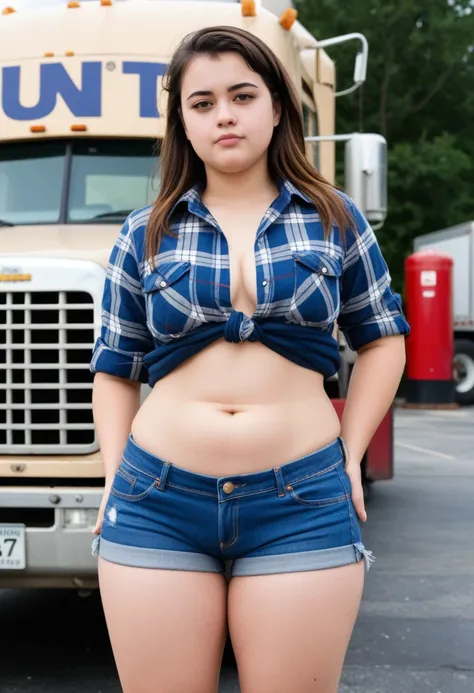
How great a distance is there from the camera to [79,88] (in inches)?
206

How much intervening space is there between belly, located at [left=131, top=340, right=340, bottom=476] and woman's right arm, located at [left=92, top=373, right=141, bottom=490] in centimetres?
15

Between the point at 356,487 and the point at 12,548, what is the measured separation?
2253mm

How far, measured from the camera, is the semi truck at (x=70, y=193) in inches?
166

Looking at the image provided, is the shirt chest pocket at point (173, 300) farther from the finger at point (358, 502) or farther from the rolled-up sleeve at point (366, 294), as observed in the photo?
the finger at point (358, 502)

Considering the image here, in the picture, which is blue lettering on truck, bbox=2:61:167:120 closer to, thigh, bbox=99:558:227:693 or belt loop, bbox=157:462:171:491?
belt loop, bbox=157:462:171:491

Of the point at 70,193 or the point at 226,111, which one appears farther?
the point at 70,193

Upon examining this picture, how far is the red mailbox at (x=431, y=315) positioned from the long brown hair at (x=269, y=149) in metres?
17.9

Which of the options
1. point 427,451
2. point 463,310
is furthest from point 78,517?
point 463,310

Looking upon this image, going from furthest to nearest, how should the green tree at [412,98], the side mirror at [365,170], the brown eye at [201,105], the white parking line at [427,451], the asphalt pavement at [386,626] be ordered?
the green tree at [412,98] < the white parking line at [427,451] < the side mirror at [365,170] < the asphalt pavement at [386,626] < the brown eye at [201,105]

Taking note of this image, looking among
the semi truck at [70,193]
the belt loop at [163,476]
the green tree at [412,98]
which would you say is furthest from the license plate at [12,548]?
the green tree at [412,98]

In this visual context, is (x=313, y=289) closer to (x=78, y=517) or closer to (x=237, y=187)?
(x=237, y=187)

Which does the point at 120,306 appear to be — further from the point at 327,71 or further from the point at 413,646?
the point at 327,71

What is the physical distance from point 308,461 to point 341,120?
2542cm

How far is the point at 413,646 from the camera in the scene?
510 centimetres
